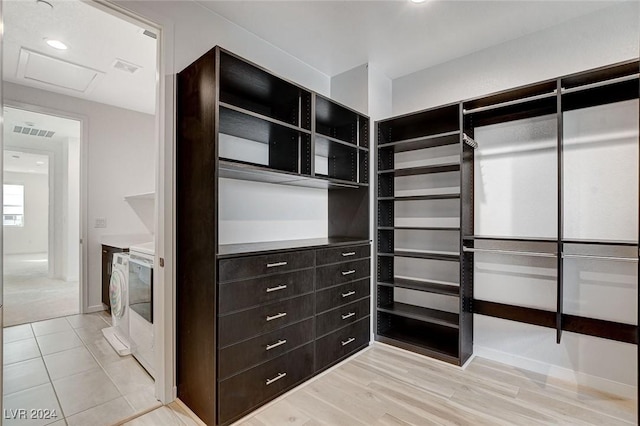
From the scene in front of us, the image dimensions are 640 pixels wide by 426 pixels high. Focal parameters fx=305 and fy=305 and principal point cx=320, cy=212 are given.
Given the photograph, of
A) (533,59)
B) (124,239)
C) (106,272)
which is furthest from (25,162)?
(533,59)

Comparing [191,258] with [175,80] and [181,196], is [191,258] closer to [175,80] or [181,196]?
[181,196]

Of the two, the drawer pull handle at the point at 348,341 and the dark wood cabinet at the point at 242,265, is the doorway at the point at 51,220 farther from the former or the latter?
the drawer pull handle at the point at 348,341

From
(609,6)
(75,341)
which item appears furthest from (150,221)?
(609,6)

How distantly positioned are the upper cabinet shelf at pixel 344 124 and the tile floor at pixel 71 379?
2.60 meters

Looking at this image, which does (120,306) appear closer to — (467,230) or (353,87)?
(353,87)

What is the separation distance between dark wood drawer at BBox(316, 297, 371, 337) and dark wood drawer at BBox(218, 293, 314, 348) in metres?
0.18

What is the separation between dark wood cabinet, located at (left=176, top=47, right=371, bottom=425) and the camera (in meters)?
1.79

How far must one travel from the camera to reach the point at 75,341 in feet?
9.91

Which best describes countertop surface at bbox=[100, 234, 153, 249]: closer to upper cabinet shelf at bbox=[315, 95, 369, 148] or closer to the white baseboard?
upper cabinet shelf at bbox=[315, 95, 369, 148]

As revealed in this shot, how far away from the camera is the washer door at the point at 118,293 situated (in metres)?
2.84

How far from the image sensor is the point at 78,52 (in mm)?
2953

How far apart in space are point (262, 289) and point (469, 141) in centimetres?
214

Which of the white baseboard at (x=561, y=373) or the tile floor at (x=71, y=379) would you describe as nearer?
the tile floor at (x=71, y=379)

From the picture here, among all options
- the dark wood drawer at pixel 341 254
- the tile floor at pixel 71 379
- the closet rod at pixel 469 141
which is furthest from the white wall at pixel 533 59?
the tile floor at pixel 71 379
